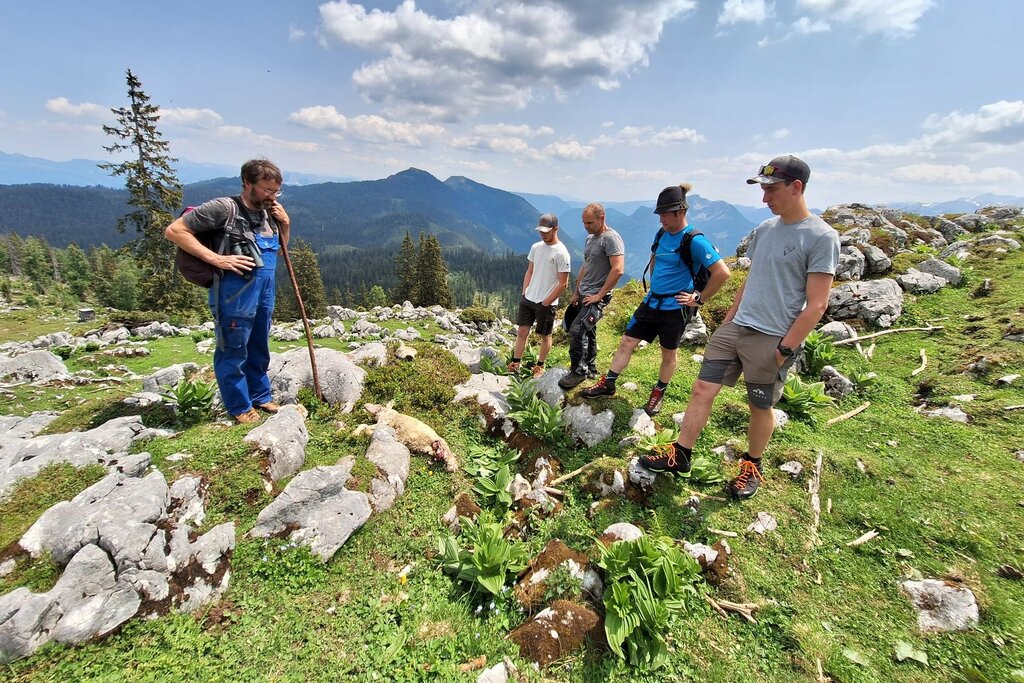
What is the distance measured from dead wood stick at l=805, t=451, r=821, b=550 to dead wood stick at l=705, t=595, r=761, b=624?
3.59ft

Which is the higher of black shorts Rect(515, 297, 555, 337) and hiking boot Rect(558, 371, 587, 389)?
black shorts Rect(515, 297, 555, 337)

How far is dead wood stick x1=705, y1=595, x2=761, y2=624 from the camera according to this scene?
3.78 meters

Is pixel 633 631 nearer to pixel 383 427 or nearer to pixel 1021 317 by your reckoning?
pixel 383 427

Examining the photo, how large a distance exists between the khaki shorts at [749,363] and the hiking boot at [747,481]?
2.83 ft

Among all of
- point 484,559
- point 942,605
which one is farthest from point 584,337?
point 942,605

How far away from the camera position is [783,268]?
4.28m

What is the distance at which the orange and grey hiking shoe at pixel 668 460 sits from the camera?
5.11 m

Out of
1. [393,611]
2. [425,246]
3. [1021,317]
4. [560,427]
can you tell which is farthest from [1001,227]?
[425,246]

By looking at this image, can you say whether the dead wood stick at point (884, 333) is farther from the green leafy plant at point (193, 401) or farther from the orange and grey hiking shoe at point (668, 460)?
the green leafy plant at point (193, 401)

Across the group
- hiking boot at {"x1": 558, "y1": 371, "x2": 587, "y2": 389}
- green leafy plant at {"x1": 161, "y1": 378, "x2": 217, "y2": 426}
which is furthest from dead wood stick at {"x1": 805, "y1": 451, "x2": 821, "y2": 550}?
green leafy plant at {"x1": 161, "y1": 378, "x2": 217, "y2": 426}

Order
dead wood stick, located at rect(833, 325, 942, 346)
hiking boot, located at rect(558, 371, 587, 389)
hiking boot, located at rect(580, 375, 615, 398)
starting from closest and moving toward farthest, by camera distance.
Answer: hiking boot, located at rect(580, 375, 615, 398) < hiking boot, located at rect(558, 371, 587, 389) < dead wood stick, located at rect(833, 325, 942, 346)

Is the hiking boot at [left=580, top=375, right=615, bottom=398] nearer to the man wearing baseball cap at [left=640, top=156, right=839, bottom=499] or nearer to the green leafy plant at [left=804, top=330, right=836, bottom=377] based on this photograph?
the man wearing baseball cap at [left=640, top=156, right=839, bottom=499]

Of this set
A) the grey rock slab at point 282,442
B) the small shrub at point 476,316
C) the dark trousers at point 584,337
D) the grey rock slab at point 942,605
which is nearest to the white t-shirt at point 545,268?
the dark trousers at point 584,337

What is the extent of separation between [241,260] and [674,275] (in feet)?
19.0
